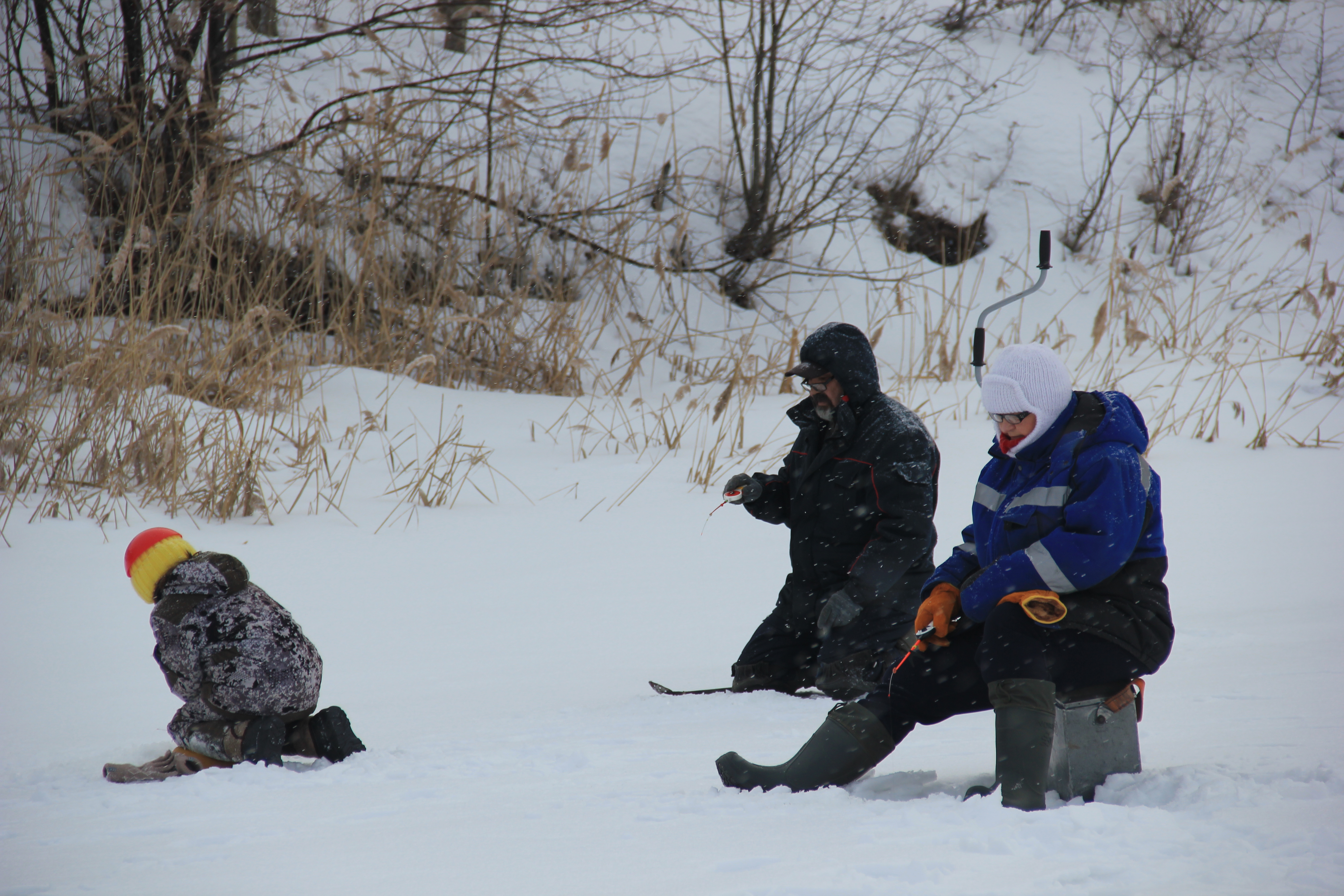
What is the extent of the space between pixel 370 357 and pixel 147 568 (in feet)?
16.0

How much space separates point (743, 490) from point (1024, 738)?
155cm

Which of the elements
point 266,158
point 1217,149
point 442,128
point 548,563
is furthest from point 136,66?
point 1217,149

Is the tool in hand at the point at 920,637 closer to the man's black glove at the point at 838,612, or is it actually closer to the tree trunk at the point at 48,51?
the man's black glove at the point at 838,612

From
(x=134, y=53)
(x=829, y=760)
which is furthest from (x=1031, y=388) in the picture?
(x=134, y=53)

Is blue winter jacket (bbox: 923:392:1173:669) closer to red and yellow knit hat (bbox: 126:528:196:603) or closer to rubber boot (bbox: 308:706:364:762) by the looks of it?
rubber boot (bbox: 308:706:364:762)

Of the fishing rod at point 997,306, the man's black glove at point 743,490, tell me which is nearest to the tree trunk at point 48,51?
the man's black glove at point 743,490

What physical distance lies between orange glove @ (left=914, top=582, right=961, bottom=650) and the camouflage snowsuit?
155 centimetres

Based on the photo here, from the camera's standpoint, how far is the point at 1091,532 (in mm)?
1961

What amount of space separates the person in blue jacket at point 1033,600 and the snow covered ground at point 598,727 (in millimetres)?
114

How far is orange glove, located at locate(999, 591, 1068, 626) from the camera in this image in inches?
77.0

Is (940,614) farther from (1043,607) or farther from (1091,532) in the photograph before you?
(1091,532)

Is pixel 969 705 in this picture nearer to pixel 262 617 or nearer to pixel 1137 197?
pixel 262 617

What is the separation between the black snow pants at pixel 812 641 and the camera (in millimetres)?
3168

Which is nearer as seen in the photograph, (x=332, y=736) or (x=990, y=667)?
(x=990, y=667)
